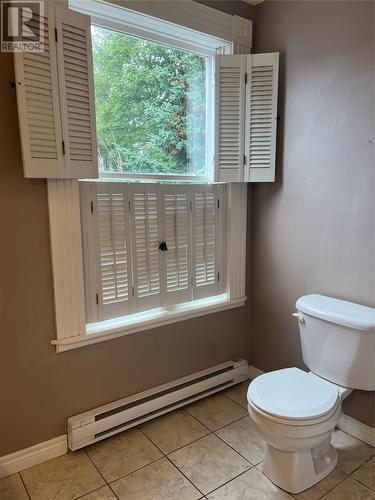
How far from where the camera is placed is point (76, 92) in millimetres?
1569

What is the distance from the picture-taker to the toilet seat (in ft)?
4.85

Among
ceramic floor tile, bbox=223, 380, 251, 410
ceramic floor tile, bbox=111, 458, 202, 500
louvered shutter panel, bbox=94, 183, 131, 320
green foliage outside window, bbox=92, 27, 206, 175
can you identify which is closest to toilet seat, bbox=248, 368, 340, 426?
ceramic floor tile, bbox=111, 458, 202, 500

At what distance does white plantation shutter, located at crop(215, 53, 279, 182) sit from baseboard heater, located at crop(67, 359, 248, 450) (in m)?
1.20

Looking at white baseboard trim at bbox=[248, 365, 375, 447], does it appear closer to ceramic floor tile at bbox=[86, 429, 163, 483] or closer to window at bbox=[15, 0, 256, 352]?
window at bbox=[15, 0, 256, 352]

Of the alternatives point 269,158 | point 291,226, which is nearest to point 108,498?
point 291,226

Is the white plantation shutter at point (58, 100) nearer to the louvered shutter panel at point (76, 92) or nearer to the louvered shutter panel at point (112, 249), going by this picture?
the louvered shutter panel at point (76, 92)

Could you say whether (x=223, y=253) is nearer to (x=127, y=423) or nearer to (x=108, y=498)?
(x=127, y=423)

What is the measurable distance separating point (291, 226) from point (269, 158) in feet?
1.35

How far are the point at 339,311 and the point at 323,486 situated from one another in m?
0.78

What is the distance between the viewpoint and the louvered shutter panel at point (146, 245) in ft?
6.23

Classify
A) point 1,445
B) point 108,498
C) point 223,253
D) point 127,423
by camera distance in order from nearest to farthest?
point 108,498 → point 1,445 → point 127,423 → point 223,253

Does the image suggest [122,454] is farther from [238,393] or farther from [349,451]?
[349,451]

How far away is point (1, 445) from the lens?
1647 millimetres

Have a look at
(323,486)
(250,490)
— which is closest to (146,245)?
(250,490)
